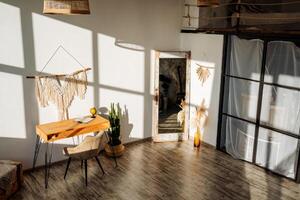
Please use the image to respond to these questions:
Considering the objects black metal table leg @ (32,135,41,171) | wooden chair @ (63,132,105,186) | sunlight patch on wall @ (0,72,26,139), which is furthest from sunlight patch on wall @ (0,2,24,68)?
wooden chair @ (63,132,105,186)

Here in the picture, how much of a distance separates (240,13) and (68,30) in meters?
3.06

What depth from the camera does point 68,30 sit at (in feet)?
18.1

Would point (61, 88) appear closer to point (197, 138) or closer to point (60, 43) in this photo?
point (60, 43)

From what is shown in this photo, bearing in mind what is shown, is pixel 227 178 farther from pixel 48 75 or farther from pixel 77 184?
pixel 48 75

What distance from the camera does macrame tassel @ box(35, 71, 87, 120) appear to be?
5398 millimetres

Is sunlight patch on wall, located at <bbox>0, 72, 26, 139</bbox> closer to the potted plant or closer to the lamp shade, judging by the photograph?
the potted plant

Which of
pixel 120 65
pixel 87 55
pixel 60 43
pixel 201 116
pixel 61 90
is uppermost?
pixel 60 43

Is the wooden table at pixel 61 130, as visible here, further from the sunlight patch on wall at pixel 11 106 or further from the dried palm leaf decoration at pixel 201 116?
the dried palm leaf decoration at pixel 201 116

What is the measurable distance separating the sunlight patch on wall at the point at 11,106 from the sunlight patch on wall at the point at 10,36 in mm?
257

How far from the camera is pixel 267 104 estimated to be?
17.9 ft

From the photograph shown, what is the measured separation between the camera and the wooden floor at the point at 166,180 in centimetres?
485

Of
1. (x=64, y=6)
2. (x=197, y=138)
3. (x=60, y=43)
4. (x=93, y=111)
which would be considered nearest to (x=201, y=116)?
(x=197, y=138)

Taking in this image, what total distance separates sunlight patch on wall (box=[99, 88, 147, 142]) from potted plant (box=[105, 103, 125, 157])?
0.24 metres

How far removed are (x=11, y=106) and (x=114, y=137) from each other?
2007mm
